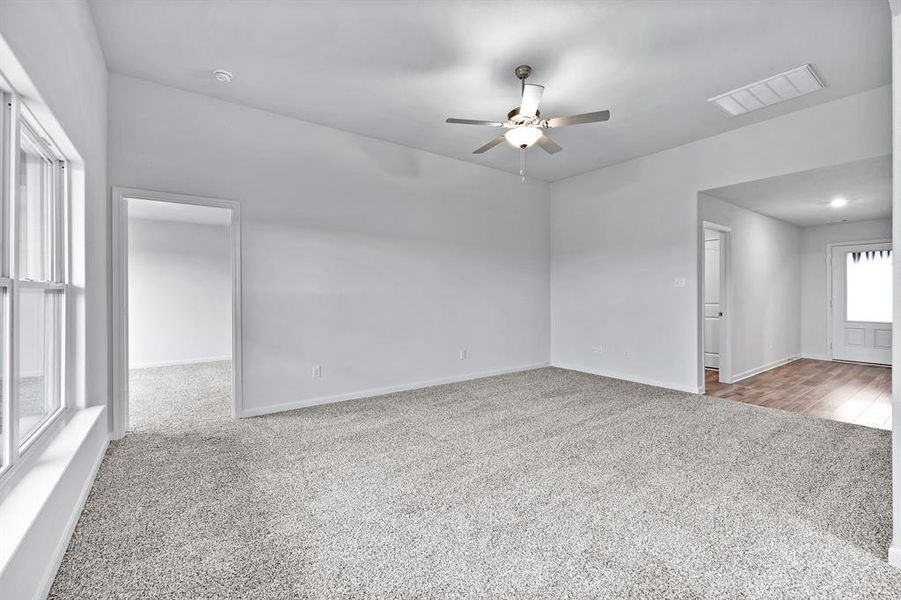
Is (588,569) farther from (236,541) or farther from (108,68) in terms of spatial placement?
(108,68)

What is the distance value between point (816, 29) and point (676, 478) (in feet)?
10.0

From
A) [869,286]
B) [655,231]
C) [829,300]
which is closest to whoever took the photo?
[655,231]

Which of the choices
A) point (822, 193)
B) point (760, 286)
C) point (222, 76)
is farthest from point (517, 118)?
point (760, 286)

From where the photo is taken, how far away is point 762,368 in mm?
6270

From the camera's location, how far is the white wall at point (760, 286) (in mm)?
5633

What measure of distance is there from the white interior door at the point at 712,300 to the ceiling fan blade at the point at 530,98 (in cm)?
457

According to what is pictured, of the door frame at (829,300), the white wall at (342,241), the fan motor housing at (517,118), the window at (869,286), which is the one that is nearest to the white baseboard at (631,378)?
the white wall at (342,241)

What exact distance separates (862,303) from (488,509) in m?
8.09

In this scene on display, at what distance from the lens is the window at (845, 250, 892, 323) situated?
267 inches

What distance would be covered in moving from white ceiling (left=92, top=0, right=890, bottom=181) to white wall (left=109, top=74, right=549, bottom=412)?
0.38 m

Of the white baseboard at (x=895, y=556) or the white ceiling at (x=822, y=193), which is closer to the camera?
the white baseboard at (x=895, y=556)

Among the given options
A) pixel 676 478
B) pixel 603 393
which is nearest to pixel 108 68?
pixel 676 478

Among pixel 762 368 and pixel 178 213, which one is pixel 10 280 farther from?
pixel 762 368

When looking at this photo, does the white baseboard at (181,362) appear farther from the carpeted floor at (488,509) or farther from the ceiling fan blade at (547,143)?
the ceiling fan blade at (547,143)
